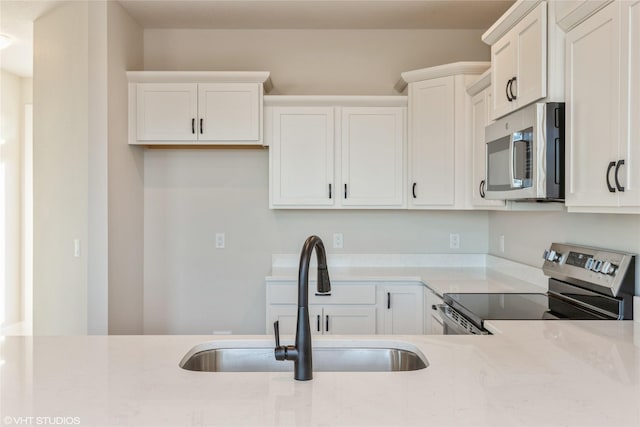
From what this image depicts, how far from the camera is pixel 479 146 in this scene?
3.04 m

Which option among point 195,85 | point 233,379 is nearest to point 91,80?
point 195,85

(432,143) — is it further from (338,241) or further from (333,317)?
(333,317)

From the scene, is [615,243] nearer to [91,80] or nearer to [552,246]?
[552,246]

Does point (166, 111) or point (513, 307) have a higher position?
point (166, 111)

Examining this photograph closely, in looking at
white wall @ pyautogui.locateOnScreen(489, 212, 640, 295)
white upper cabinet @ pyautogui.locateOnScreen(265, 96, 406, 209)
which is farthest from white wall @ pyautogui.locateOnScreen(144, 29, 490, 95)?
white wall @ pyautogui.locateOnScreen(489, 212, 640, 295)

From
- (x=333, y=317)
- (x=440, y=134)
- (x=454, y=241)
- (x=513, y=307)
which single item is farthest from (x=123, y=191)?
(x=513, y=307)

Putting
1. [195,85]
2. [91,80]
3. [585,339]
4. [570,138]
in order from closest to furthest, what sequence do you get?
[585,339] < [570,138] < [91,80] < [195,85]

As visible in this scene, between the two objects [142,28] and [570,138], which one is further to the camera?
[142,28]

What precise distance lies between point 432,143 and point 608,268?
4.82 ft

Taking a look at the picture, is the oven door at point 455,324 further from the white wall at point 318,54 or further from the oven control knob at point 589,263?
the white wall at point 318,54

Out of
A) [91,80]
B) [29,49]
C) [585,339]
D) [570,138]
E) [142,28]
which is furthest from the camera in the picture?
[29,49]

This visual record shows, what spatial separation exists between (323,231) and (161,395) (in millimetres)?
2609

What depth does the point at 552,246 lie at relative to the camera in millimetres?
2518

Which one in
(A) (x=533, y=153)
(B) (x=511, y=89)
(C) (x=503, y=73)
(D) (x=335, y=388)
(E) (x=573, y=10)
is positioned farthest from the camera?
(C) (x=503, y=73)
